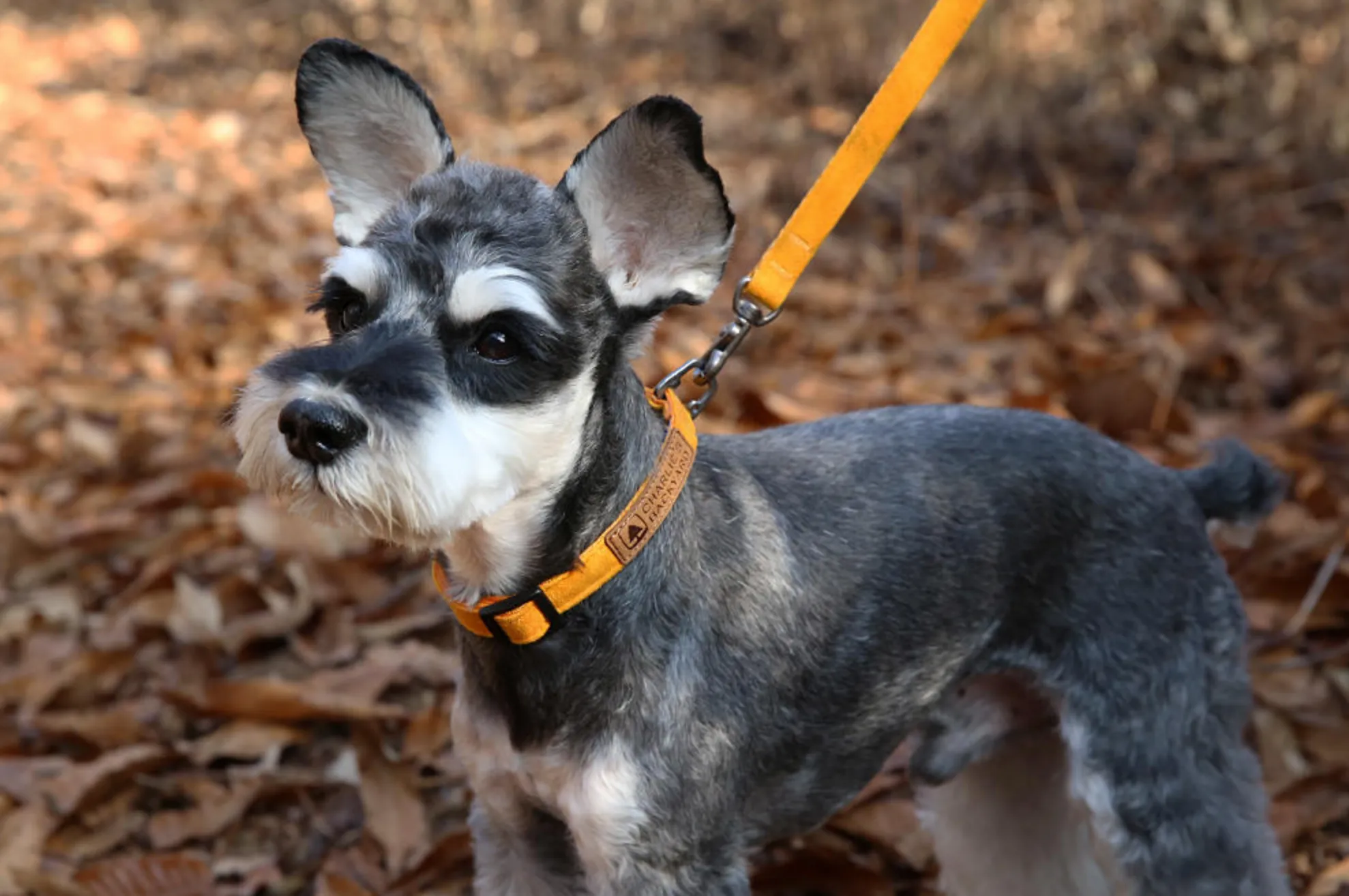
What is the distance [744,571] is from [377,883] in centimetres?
152

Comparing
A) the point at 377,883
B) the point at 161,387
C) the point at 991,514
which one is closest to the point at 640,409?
the point at 991,514

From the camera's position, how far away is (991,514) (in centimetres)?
289

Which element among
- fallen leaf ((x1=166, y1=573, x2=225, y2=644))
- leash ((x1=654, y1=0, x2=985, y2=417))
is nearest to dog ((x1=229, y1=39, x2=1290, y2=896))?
leash ((x1=654, y1=0, x2=985, y2=417))

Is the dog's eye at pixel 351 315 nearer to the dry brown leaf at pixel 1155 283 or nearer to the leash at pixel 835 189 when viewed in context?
the leash at pixel 835 189

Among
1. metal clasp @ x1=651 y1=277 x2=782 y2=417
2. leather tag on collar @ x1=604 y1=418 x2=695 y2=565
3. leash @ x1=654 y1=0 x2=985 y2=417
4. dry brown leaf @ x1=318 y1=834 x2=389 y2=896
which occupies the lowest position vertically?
dry brown leaf @ x1=318 y1=834 x2=389 y2=896

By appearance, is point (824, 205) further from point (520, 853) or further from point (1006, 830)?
point (1006, 830)

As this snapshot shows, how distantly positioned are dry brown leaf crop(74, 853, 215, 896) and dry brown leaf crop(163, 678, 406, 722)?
0.59m

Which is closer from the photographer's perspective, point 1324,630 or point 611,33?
point 1324,630

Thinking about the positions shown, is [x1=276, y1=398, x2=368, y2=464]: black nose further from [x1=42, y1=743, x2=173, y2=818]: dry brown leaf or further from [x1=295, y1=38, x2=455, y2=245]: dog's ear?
[x1=42, y1=743, x2=173, y2=818]: dry brown leaf

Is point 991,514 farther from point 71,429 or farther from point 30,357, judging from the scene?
point 30,357

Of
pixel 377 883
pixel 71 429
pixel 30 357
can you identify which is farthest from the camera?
pixel 30 357

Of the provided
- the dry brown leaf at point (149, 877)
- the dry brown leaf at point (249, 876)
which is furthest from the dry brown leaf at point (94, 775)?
the dry brown leaf at point (249, 876)

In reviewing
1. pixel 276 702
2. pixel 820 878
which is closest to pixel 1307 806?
pixel 820 878

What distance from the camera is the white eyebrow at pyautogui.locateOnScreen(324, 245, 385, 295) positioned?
2430mm
